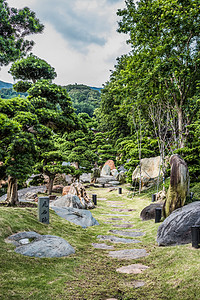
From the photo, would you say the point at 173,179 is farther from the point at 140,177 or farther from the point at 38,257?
the point at 140,177

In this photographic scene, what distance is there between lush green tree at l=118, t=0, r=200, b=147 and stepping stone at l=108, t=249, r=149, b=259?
6437 millimetres

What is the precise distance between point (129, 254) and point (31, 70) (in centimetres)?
807

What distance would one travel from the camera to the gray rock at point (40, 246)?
4121 millimetres

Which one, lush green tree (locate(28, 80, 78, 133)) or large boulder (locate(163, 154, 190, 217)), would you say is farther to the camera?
lush green tree (locate(28, 80, 78, 133))

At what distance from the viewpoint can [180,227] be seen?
4.79 m

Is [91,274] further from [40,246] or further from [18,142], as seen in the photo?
[18,142]

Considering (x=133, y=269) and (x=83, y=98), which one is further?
(x=83, y=98)

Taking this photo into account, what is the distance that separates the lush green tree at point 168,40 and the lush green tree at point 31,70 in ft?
12.7

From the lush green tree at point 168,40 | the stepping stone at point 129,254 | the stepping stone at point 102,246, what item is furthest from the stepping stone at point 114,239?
the lush green tree at point 168,40

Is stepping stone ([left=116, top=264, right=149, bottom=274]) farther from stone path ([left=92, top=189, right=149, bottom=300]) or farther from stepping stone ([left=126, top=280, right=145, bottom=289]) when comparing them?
stepping stone ([left=126, top=280, right=145, bottom=289])

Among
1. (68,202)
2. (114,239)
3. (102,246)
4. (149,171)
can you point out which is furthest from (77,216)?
(149,171)

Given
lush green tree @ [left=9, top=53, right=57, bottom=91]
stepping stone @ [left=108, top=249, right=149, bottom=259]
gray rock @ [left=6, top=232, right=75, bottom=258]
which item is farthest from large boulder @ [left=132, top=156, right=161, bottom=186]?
gray rock @ [left=6, top=232, right=75, bottom=258]

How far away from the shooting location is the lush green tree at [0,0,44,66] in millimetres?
4883

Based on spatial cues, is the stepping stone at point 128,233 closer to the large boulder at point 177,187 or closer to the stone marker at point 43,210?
the large boulder at point 177,187
